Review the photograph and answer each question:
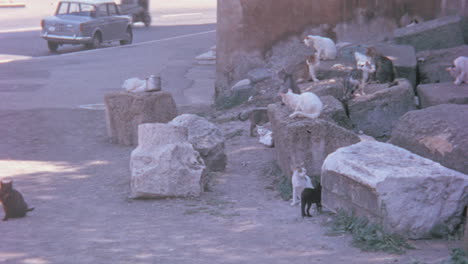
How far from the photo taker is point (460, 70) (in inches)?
355

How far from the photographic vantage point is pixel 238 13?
520 inches

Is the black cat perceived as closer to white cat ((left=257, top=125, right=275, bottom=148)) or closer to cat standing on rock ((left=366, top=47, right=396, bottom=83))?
white cat ((left=257, top=125, right=275, bottom=148))

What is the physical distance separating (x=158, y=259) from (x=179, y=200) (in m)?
2.07

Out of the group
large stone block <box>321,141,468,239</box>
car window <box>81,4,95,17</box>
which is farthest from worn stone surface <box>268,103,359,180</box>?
car window <box>81,4,95,17</box>

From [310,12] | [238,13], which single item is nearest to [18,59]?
[238,13]

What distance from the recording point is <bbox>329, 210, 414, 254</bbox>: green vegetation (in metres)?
4.96

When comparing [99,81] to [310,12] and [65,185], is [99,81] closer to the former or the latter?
[310,12]

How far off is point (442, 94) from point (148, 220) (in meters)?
4.63

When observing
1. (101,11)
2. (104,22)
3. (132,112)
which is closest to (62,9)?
(101,11)

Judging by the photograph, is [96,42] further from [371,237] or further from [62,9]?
[371,237]

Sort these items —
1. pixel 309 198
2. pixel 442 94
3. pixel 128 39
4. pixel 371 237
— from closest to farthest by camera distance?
pixel 371 237, pixel 309 198, pixel 442 94, pixel 128 39

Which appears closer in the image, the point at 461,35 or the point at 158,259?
the point at 158,259

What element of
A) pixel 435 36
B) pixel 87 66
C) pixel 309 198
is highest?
pixel 435 36

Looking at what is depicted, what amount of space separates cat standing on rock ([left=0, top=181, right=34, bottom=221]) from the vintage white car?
1520cm
